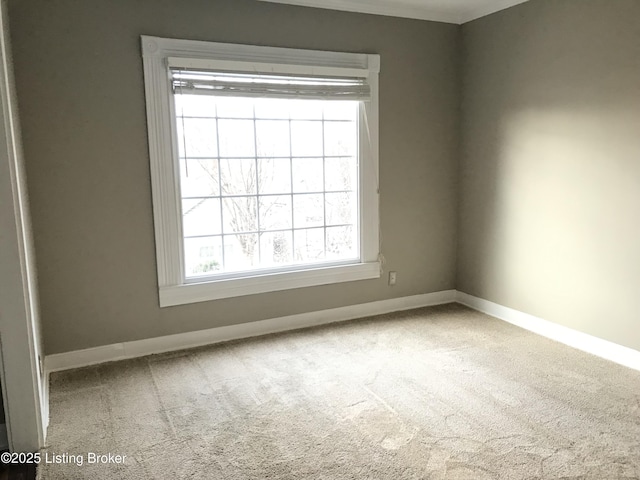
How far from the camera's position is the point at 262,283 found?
3.77 m

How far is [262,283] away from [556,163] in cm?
229

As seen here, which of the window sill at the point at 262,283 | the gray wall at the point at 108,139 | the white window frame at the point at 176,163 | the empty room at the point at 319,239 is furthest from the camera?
the window sill at the point at 262,283

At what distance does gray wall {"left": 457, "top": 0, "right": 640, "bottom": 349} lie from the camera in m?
3.10

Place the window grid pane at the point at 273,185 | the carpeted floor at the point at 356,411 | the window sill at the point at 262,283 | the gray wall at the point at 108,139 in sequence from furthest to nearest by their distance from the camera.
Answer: the window grid pane at the point at 273,185 → the window sill at the point at 262,283 → the gray wall at the point at 108,139 → the carpeted floor at the point at 356,411

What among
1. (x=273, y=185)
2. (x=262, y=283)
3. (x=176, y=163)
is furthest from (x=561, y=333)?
(x=176, y=163)

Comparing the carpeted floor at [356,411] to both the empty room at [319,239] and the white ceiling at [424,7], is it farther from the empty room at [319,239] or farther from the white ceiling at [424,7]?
the white ceiling at [424,7]

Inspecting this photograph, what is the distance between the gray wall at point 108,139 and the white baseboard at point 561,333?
136cm

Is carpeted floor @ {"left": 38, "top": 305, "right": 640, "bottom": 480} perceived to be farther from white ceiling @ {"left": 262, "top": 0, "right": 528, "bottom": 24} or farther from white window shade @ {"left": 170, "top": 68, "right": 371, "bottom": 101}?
white ceiling @ {"left": 262, "top": 0, "right": 528, "bottom": 24}

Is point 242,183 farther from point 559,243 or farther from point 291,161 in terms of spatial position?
point 559,243

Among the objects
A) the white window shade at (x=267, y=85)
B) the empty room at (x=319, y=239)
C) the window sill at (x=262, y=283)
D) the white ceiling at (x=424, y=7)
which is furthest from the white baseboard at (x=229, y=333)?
the white ceiling at (x=424, y=7)

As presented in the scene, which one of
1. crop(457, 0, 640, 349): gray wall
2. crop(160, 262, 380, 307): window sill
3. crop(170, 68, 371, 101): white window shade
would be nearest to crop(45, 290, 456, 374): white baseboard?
crop(160, 262, 380, 307): window sill

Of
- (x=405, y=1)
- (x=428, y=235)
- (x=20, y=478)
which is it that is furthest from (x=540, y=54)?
(x=20, y=478)

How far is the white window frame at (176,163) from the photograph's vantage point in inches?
130

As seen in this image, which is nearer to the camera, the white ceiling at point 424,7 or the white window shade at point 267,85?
the white window shade at point 267,85
